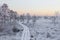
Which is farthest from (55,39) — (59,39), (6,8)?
(6,8)

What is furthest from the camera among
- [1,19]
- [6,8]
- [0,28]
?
[6,8]

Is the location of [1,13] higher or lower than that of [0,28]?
higher

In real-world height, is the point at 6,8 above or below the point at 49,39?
above

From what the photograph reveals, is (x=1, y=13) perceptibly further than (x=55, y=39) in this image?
Yes

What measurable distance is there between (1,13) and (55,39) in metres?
27.0

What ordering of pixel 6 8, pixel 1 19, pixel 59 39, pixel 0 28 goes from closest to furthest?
pixel 59 39 < pixel 0 28 < pixel 1 19 < pixel 6 8

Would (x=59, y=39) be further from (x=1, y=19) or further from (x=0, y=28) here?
(x=1, y=19)

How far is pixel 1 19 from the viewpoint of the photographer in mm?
43906

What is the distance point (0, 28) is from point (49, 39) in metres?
18.8

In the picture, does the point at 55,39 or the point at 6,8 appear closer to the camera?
the point at 55,39

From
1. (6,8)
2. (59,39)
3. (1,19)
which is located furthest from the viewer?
(6,8)

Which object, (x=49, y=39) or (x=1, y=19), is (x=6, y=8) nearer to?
(x=1, y=19)

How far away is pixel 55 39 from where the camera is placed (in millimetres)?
21641

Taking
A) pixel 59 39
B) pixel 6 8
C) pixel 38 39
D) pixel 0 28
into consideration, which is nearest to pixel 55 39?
pixel 59 39
